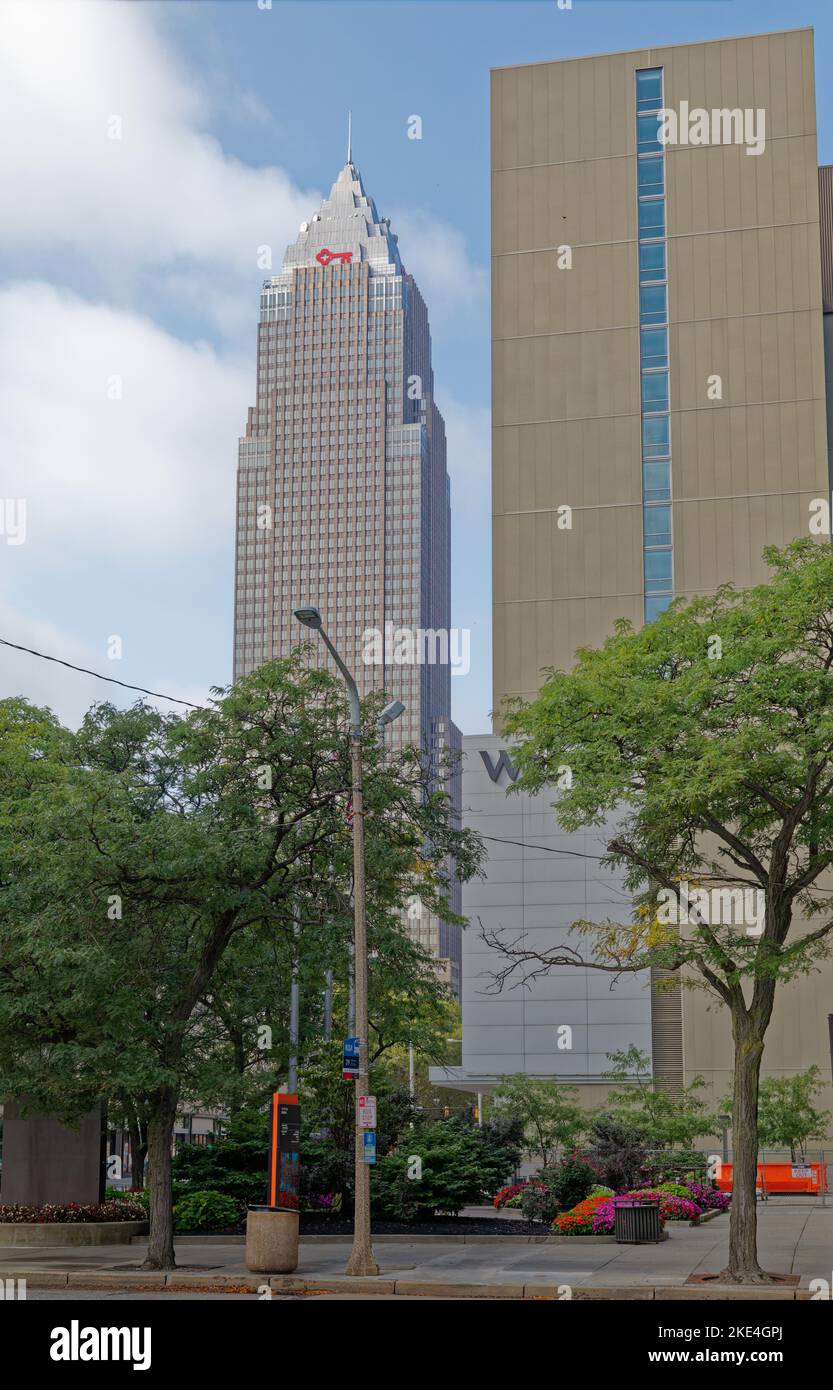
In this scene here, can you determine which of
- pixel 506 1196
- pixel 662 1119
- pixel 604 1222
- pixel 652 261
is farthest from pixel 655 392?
pixel 604 1222

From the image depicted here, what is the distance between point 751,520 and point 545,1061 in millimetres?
25149

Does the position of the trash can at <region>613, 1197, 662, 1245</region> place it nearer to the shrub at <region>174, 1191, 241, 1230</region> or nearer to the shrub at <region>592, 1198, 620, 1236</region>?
the shrub at <region>592, 1198, 620, 1236</region>

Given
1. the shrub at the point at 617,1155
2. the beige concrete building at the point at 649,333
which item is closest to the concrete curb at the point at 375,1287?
the shrub at the point at 617,1155

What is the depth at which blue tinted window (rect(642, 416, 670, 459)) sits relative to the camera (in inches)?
2542

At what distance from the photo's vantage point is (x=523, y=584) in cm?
6450

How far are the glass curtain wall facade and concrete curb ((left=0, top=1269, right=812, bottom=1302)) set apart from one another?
149 ft

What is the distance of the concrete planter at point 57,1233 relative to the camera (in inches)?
1056

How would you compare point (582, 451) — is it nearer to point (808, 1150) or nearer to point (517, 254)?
point (517, 254)

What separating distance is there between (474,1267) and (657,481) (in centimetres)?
4755

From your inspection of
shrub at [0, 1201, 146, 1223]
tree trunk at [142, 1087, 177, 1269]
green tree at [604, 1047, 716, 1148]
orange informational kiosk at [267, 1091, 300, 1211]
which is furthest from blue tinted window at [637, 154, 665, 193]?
tree trunk at [142, 1087, 177, 1269]

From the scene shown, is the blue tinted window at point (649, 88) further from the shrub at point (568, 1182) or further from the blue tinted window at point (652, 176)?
the shrub at point (568, 1182)

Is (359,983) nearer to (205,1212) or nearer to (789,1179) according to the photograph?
A: (205,1212)

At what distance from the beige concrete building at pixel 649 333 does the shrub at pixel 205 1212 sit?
35.8 meters
